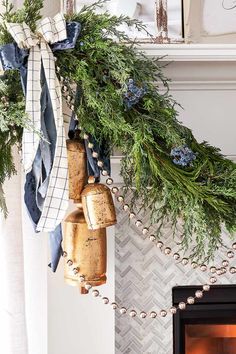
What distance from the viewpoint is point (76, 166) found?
4.33 feet

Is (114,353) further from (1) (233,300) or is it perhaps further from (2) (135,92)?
(2) (135,92)

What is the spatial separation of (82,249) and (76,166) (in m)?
0.19

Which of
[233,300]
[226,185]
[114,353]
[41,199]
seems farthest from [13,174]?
[233,300]

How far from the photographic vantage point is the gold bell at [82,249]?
137cm

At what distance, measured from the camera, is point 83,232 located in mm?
1368

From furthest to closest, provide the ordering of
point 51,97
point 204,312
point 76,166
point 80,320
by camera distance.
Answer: point 204,312
point 80,320
point 76,166
point 51,97

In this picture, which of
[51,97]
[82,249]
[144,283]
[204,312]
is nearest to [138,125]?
[51,97]

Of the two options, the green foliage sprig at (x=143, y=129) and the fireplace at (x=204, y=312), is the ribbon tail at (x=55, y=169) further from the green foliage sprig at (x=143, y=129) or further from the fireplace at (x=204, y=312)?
the fireplace at (x=204, y=312)

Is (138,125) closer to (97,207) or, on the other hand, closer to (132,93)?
(132,93)

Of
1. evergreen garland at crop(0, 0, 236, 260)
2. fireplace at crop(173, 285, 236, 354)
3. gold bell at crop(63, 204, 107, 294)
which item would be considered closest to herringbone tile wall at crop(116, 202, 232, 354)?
fireplace at crop(173, 285, 236, 354)

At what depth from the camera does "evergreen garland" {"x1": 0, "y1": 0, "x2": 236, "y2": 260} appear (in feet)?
3.98

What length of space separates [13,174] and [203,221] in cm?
41

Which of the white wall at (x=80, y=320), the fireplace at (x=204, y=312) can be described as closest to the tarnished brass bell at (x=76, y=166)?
the white wall at (x=80, y=320)

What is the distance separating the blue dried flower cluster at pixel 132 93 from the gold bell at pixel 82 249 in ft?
0.92
